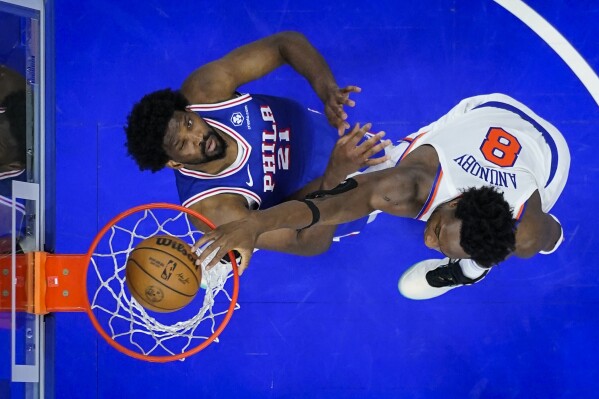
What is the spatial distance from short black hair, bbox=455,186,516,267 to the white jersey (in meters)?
0.16

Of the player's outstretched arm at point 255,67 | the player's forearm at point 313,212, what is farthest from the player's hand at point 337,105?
the player's forearm at point 313,212

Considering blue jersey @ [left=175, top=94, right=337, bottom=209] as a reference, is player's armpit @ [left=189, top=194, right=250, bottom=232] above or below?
below

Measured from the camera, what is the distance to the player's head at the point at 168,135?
2604mm

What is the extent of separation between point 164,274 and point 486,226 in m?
1.26

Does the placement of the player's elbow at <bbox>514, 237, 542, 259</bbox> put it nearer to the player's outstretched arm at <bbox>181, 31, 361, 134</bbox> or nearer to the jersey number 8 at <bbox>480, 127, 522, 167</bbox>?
the jersey number 8 at <bbox>480, 127, 522, 167</bbox>

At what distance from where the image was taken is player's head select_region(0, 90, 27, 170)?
102 inches

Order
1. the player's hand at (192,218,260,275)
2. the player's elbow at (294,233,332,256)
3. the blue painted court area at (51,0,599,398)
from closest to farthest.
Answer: the player's hand at (192,218,260,275) < the player's elbow at (294,233,332,256) < the blue painted court area at (51,0,599,398)

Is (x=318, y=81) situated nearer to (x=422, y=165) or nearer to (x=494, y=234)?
(x=422, y=165)

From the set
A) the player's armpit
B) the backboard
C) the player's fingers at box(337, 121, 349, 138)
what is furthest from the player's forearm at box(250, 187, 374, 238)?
the backboard

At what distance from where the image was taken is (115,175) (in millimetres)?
3684

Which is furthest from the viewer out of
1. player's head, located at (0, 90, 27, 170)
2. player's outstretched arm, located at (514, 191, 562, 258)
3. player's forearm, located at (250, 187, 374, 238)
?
player's outstretched arm, located at (514, 191, 562, 258)

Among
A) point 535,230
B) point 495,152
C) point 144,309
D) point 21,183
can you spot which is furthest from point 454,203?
point 21,183

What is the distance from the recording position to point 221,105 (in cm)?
284

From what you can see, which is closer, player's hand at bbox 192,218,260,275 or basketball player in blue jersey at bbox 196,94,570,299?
player's hand at bbox 192,218,260,275
